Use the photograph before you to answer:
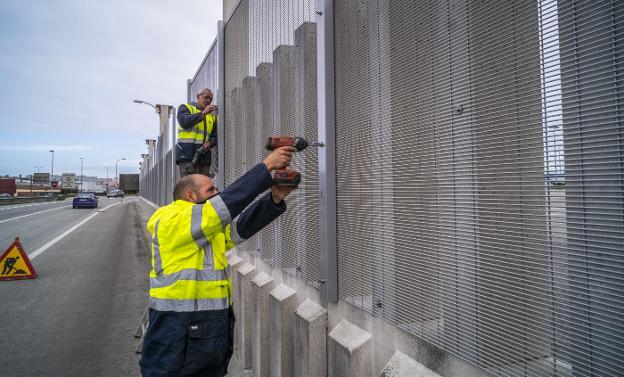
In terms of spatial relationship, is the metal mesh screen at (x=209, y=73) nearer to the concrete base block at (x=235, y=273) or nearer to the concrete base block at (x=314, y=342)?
the concrete base block at (x=235, y=273)

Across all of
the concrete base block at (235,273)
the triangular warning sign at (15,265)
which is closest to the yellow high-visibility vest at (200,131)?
the concrete base block at (235,273)

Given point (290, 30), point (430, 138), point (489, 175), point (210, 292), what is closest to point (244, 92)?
point (290, 30)

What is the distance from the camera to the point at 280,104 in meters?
3.49

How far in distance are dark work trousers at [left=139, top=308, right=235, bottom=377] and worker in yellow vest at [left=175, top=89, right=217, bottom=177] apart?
3.44 meters

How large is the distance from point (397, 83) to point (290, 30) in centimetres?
161

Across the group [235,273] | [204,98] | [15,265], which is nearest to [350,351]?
[235,273]

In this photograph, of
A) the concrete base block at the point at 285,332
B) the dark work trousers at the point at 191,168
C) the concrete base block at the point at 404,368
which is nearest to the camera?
the concrete base block at the point at 404,368

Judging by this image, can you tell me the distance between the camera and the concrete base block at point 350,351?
2.22 metres

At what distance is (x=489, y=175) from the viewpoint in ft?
4.96

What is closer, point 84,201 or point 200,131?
point 200,131

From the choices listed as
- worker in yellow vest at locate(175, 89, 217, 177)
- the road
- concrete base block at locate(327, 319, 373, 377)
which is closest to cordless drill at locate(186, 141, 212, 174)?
worker in yellow vest at locate(175, 89, 217, 177)

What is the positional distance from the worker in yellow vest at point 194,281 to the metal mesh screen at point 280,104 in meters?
0.62

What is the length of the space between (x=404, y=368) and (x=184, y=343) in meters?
1.33

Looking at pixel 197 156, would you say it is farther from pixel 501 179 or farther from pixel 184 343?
pixel 501 179
